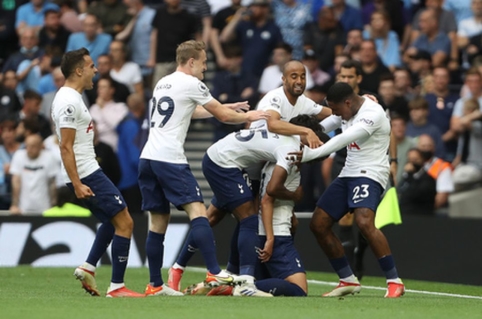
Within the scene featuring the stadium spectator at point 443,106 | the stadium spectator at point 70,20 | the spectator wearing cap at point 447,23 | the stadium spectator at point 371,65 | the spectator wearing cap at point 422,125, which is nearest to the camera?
the spectator wearing cap at point 422,125

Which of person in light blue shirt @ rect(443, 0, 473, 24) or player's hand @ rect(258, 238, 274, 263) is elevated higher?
person in light blue shirt @ rect(443, 0, 473, 24)

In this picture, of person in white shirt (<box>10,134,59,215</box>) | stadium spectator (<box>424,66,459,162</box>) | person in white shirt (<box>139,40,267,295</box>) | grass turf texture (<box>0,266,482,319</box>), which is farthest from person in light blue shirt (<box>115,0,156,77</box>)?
person in white shirt (<box>139,40,267,295</box>)

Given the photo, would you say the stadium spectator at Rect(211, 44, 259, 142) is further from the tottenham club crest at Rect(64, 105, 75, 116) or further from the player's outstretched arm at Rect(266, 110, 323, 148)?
the tottenham club crest at Rect(64, 105, 75, 116)

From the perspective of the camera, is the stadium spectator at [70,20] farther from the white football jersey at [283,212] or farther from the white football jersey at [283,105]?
the white football jersey at [283,212]

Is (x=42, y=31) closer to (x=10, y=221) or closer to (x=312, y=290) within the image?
(x=10, y=221)

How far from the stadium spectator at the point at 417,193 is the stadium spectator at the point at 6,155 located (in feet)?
20.0

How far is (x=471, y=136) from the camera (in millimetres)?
17484

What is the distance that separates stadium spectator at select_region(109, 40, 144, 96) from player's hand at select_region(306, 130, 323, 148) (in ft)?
28.6

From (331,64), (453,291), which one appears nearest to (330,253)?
(453,291)

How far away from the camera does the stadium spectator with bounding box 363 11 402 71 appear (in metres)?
19.4

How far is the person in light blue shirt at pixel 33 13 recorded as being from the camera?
21656 mm

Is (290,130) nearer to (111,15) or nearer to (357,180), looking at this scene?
(357,180)

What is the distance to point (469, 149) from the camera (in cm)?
1756

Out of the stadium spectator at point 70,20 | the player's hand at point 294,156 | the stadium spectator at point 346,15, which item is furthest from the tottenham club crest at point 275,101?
the stadium spectator at point 70,20
